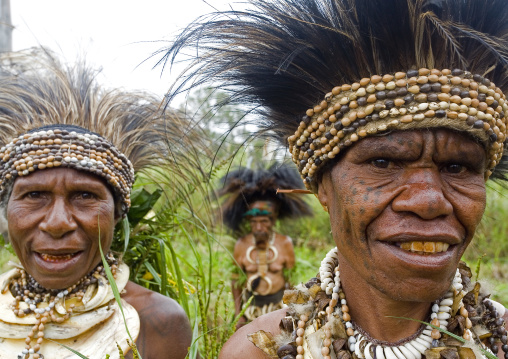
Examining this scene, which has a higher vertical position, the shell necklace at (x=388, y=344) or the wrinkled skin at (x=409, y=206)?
the wrinkled skin at (x=409, y=206)

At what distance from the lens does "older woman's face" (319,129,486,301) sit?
186 centimetres

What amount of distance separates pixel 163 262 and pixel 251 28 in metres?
1.83

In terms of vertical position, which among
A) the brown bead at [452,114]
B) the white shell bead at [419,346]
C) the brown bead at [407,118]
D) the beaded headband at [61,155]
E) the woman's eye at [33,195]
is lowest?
the white shell bead at [419,346]

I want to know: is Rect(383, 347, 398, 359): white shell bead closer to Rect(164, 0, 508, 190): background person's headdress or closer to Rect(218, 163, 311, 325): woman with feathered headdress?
Rect(164, 0, 508, 190): background person's headdress

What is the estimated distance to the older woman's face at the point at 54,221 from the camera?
9.28 ft

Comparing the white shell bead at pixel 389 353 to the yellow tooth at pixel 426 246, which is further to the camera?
the white shell bead at pixel 389 353

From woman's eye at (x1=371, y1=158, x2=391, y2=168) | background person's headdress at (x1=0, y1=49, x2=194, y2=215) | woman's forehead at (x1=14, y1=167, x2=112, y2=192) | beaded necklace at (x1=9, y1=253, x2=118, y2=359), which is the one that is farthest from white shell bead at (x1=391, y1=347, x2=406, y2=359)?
woman's forehead at (x1=14, y1=167, x2=112, y2=192)

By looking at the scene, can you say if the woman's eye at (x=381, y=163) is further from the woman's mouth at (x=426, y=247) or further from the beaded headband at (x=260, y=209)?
the beaded headband at (x=260, y=209)

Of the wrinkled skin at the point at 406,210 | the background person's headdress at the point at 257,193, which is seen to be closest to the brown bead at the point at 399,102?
the wrinkled skin at the point at 406,210

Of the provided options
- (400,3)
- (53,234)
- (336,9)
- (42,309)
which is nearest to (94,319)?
(42,309)

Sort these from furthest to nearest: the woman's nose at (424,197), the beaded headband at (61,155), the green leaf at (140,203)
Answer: the green leaf at (140,203), the beaded headband at (61,155), the woman's nose at (424,197)

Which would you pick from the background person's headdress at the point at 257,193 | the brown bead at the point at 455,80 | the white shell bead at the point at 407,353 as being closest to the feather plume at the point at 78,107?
the brown bead at the point at 455,80

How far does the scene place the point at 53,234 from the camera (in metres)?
2.80

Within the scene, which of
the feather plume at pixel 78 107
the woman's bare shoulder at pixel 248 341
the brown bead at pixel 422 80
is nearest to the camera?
the brown bead at pixel 422 80
